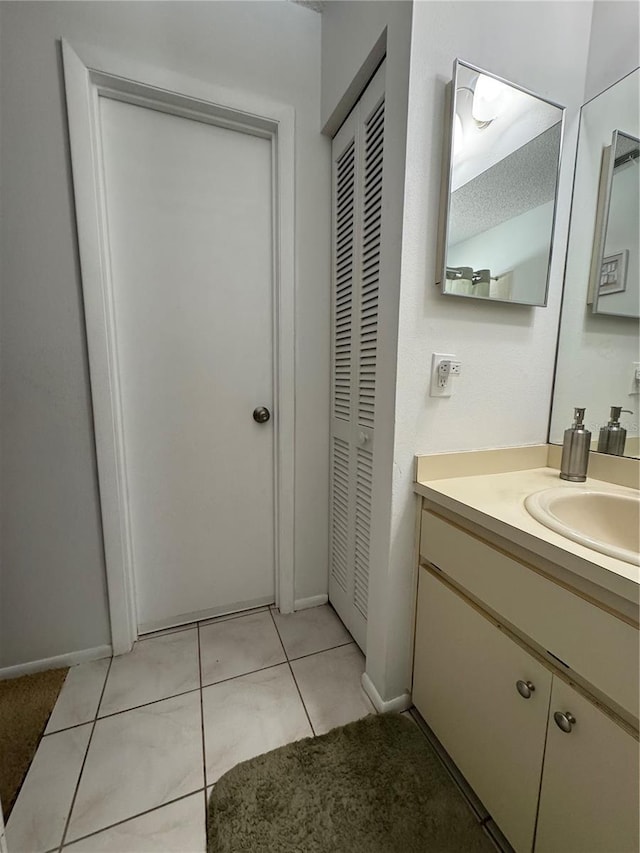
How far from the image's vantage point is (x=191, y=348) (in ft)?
4.42

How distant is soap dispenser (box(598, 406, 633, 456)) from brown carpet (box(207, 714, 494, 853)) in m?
1.02

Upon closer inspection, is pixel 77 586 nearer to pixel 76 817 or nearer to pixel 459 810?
pixel 76 817

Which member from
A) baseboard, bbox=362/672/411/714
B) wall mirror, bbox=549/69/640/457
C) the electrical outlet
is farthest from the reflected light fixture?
baseboard, bbox=362/672/411/714

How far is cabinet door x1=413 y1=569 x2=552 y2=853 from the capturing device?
2.23ft

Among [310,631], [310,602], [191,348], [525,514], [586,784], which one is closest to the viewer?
[586,784]

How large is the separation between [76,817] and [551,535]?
1.31 m

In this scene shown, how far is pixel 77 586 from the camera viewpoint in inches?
49.4

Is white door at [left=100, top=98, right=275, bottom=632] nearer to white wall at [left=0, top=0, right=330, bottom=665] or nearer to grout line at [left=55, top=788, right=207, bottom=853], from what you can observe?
white wall at [left=0, top=0, right=330, bottom=665]

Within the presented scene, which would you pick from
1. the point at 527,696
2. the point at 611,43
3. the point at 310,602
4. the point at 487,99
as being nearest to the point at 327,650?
the point at 310,602

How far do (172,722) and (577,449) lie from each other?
1.51 meters

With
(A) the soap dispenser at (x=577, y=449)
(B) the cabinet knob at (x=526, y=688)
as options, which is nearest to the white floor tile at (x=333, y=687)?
(B) the cabinet knob at (x=526, y=688)

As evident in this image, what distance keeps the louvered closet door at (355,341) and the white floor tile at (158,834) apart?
2.27 feet

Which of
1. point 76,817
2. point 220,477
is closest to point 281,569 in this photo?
point 220,477

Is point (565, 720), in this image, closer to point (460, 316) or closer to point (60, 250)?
point (460, 316)
